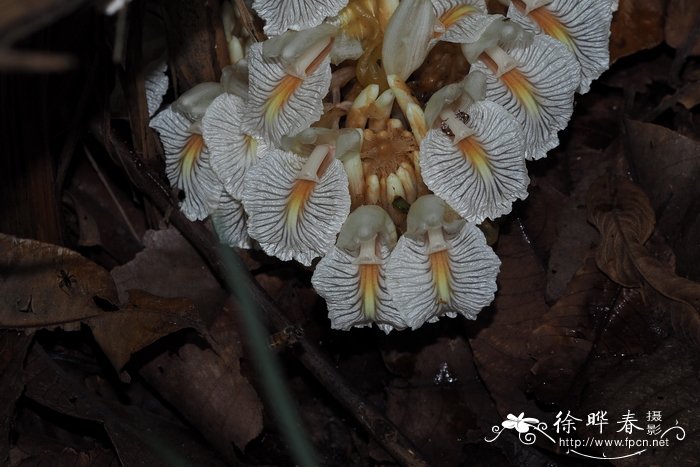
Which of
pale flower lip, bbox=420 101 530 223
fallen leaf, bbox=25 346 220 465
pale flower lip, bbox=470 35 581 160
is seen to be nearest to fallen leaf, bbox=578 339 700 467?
pale flower lip, bbox=420 101 530 223

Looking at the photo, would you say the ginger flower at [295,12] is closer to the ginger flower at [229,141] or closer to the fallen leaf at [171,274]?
the ginger flower at [229,141]

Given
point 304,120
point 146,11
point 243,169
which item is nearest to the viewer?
point 304,120

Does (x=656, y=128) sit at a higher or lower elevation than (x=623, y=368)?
higher

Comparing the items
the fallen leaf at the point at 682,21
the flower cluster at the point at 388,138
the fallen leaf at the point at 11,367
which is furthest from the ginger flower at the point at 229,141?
A: the fallen leaf at the point at 682,21

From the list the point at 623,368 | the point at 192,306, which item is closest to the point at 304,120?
the point at 192,306

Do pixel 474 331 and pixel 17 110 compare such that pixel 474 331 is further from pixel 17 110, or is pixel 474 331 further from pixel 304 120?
pixel 17 110

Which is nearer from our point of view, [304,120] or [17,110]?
[304,120]
